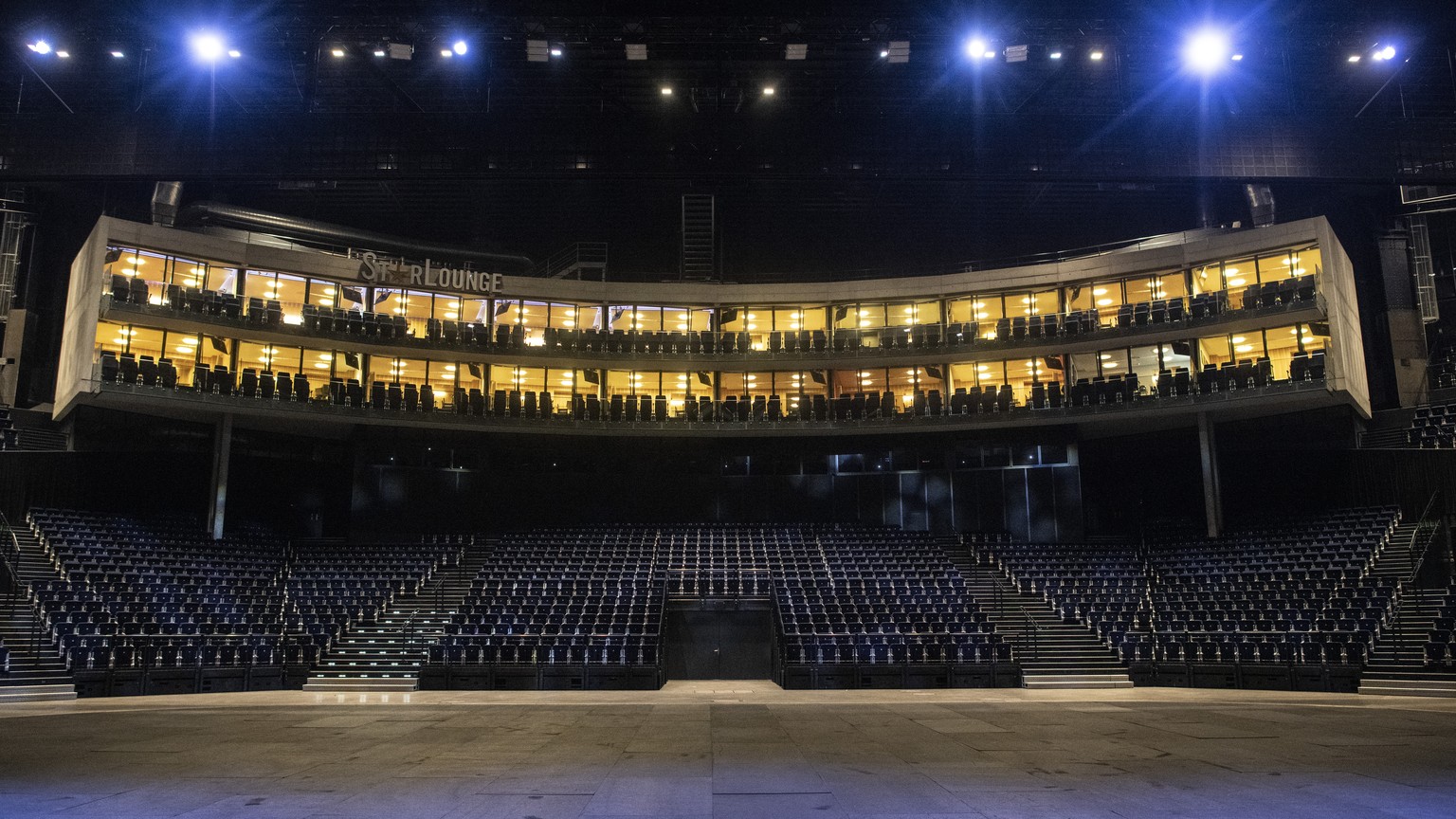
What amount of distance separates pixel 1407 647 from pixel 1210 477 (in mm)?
9911

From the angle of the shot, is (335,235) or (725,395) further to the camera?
(725,395)

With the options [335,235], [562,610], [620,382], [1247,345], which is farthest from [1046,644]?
[335,235]

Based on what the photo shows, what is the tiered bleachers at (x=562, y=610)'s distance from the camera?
2178 cm

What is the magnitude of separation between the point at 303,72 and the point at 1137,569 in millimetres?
29861

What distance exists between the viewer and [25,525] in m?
27.2

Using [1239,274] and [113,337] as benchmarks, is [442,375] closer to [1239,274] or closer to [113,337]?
[113,337]

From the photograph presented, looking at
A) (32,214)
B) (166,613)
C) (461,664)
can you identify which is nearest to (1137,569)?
(461,664)

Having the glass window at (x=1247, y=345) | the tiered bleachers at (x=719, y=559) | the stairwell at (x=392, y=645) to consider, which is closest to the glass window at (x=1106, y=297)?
the glass window at (x=1247, y=345)

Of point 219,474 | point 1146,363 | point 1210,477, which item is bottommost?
point 1210,477

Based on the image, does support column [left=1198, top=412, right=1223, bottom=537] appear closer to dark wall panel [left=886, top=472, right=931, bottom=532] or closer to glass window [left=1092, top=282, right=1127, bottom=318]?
glass window [left=1092, top=282, right=1127, bottom=318]

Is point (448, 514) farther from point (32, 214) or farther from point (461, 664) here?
point (32, 214)

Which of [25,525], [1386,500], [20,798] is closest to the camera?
[20,798]

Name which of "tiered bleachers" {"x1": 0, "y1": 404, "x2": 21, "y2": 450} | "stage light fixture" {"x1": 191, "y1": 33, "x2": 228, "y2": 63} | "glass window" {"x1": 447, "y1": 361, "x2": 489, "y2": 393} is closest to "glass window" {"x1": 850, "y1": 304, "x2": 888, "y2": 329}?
"glass window" {"x1": 447, "y1": 361, "x2": 489, "y2": 393}

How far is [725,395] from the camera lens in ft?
123
